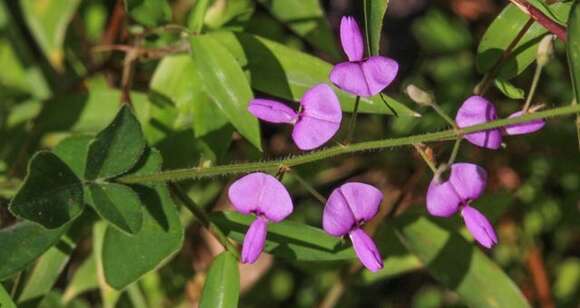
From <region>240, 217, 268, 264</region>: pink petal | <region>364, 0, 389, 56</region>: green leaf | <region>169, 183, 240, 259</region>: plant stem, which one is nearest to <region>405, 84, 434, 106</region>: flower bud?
<region>364, 0, 389, 56</region>: green leaf

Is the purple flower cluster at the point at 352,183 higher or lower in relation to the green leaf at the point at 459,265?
higher

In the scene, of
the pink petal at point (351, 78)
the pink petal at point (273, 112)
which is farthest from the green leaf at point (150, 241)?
the pink petal at point (351, 78)

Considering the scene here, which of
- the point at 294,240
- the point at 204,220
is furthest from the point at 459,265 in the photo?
the point at 204,220

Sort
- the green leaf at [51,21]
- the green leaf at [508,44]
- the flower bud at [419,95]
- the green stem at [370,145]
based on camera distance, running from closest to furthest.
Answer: the green stem at [370,145]
the flower bud at [419,95]
the green leaf at [508,44]
the green leaf at [51,21]

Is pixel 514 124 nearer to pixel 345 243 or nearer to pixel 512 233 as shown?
pixel 345 243

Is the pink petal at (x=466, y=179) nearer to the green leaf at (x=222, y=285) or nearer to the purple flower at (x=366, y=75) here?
the purple flower at (x=366, y=75)

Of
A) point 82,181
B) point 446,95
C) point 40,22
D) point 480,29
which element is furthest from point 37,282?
point 480,29

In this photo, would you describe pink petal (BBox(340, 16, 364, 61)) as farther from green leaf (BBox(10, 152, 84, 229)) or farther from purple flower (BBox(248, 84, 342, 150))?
green leaf (BBox(10, 152, 84, 229))
